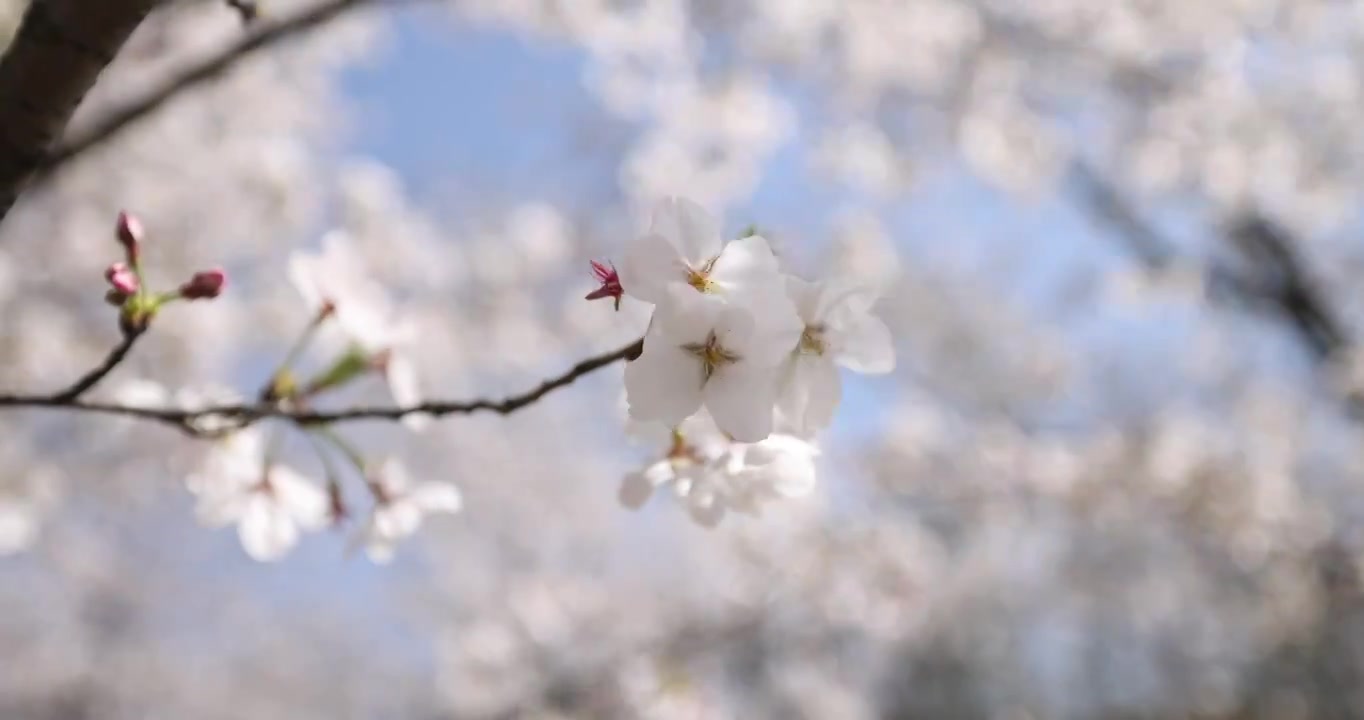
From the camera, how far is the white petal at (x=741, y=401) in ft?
2.01

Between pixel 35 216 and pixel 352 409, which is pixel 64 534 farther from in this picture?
pixel 352 409

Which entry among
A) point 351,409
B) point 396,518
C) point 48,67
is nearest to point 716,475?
point 351,409

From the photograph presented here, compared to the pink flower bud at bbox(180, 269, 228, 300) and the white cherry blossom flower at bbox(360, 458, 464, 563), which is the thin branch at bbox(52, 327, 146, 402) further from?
the white cherry blossom flower at bbox(360, 458, 464, 563)

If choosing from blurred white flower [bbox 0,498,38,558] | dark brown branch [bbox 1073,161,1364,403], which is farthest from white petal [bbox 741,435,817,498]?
dark brown branch [bbox 1073,161,1364,403]

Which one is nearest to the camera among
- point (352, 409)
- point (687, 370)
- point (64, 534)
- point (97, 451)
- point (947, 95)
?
point (687, 370)

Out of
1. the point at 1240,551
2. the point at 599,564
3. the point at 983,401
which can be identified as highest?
the point at 1240,551

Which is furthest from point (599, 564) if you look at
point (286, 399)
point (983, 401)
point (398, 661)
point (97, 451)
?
point (286, 399)

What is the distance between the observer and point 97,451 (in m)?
3.93

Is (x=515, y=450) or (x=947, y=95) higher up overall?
(x=947, y=95)

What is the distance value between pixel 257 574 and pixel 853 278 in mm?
10535

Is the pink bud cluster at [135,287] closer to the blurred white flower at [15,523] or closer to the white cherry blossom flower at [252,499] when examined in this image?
the white cherry blossom flower at [252,499]

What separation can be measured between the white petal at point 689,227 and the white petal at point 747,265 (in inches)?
1.1

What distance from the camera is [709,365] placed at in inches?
24.3

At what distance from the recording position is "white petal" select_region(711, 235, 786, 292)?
60cm
